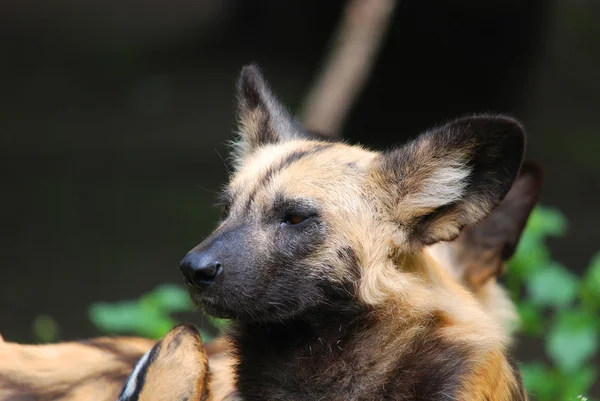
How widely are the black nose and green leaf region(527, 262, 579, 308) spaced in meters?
2.76

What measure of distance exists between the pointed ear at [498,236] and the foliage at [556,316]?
32 centimetres

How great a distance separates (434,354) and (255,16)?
10815 mm

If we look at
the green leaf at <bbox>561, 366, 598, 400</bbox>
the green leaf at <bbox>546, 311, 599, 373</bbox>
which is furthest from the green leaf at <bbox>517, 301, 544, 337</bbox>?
the green leaf at <bbox>561, 366, 598, 400</bbox>

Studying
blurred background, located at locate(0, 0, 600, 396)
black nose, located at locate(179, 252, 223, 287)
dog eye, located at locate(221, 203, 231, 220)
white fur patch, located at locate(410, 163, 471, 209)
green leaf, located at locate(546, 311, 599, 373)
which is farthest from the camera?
blurred background, located at locate(0, 0, 600, 396)

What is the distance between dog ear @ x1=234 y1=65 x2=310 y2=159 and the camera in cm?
428

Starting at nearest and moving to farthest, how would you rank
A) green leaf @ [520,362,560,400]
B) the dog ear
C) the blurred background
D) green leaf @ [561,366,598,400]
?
the dog ear
green leaf @ [561,366,598,400]
green leaf @ [520,362,560,400]
the blurred background

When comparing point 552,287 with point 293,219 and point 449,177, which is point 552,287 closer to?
point 449,177

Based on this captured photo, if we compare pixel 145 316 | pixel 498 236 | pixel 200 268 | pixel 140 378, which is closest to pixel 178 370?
pixel 140 378

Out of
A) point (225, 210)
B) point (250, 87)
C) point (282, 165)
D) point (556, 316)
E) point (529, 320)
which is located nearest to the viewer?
point (282, 165)

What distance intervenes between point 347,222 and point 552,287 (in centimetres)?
246

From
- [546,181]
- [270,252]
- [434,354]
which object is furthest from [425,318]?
[546,181]

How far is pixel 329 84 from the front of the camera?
6648 millimetres

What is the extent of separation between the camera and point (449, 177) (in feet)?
11.5

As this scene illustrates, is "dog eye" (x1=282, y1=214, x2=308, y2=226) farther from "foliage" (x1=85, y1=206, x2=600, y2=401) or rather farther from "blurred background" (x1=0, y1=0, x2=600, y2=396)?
"blurred background" (x1=0, y1=0, x2=600, y2=396)
